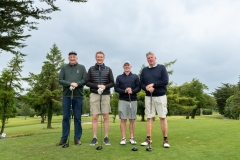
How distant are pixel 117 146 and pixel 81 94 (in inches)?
64.5

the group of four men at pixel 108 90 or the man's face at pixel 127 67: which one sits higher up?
the man's face at pixel 127 67

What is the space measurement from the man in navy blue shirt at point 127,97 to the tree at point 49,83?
25.1 metres

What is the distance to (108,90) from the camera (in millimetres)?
6324

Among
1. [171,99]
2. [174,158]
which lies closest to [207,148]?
[174,158]

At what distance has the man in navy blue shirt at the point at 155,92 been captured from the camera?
601 centimetres

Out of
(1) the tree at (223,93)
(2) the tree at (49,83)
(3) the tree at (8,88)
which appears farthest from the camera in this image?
(1) the tree at (223,93)

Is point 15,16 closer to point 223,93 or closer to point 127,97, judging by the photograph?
point 127,97

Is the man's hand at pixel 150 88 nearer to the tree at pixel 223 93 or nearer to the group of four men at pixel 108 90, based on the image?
the group of four men at pixel 108 90

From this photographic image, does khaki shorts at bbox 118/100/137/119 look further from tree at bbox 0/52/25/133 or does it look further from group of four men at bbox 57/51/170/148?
tree at bbox 0/52/25/133

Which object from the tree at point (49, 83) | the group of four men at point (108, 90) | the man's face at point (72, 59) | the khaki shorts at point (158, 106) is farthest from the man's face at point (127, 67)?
the tree at point (49, 83)

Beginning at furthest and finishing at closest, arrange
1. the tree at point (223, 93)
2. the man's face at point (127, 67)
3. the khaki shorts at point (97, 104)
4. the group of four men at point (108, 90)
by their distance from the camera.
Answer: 1. the tree at point (223, 93)
2. the man's face at point (127, 67)
3. the khaki shorts at point (97, 104)
4. the group of four men at point (108, 90)

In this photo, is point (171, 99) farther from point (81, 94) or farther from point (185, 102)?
point (81, 94)

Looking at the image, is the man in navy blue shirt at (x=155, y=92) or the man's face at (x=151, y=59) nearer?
the man in navy blue shirt at (x=155, y=92)

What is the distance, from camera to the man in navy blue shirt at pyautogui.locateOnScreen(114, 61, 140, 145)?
6.28 m
